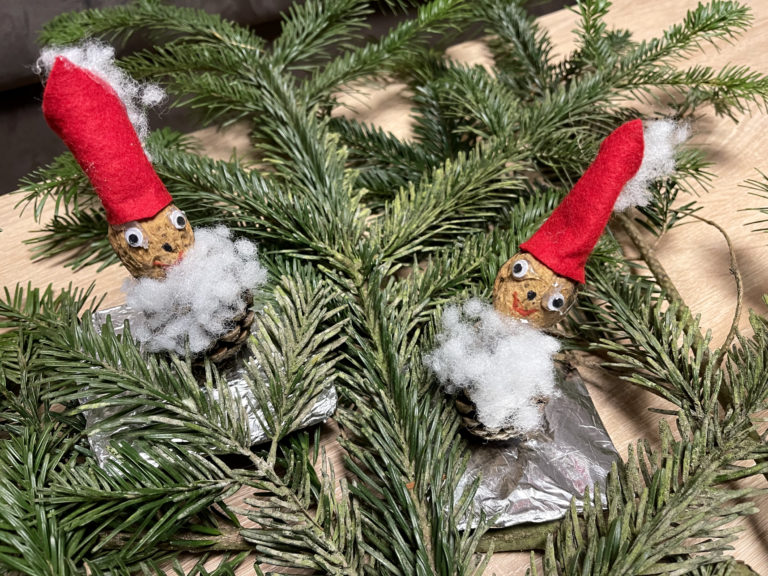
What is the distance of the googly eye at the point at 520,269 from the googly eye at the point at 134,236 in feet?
0.96

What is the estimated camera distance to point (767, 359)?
0.47m

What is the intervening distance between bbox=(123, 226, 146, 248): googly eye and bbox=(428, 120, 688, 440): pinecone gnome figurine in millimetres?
248

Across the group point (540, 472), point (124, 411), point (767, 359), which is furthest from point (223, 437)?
point (767, 359)

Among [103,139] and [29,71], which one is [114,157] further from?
[29,71]

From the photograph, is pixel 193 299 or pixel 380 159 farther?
pixel 380 159

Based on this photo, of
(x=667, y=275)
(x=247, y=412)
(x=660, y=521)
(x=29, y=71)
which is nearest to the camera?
(x=660, y=521)

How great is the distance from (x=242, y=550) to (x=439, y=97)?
1.87 feet

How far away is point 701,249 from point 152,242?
0.60 metres

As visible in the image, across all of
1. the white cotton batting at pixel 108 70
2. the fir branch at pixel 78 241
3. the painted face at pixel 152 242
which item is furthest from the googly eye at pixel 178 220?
the fir branch at pixel 78 241

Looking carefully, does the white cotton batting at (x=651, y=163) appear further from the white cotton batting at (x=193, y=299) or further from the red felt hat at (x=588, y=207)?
the white cotton batting at (x=193, y=299)

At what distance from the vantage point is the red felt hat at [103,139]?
42 cm

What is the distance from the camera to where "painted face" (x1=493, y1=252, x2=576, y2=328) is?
466 mm

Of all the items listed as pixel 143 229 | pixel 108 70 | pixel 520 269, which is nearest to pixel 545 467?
pixel 520 269

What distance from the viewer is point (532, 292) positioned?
0.47 m
